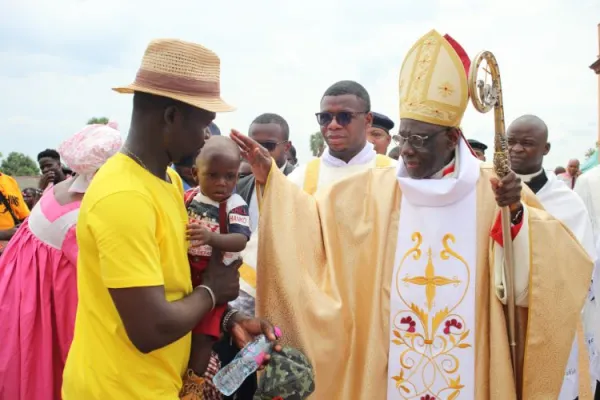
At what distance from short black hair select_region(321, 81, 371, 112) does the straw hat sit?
2.46 meters

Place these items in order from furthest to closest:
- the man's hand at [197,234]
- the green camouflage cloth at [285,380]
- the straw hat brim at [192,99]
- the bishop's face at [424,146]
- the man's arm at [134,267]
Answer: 1. the bishop's face at [424,146]
2. the green camouflage cloth at [285,380]
3. the man's hand at [197,234]
4. the straw hat brim at [192,99]
5. the man's arm at [134,267]

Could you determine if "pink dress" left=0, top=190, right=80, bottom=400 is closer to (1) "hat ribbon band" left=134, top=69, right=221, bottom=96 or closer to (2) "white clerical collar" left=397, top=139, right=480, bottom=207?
(1) "hat ribbon band" left=134, top=69, right=221, bottom=96

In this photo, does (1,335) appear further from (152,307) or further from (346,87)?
(346,87)

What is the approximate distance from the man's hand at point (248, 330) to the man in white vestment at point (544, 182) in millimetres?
2686

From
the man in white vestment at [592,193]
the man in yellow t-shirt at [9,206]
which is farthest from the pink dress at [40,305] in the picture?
the man in white vestment at [592,193]

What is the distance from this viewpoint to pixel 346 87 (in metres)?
4.38

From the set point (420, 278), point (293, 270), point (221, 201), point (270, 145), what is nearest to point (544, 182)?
point (420, 278)

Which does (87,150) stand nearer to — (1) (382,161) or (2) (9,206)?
(1) (382,161)

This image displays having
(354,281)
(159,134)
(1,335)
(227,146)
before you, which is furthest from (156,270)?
(1,335)

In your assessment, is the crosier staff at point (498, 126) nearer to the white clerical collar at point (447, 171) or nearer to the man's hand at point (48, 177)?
the white clerical collar at point (447, 171)

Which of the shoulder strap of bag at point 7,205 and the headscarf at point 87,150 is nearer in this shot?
the headscarf at point 87,150

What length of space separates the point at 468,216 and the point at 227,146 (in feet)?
4.57

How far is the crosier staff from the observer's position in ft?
8.57

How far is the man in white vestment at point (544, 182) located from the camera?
13.8 ft
